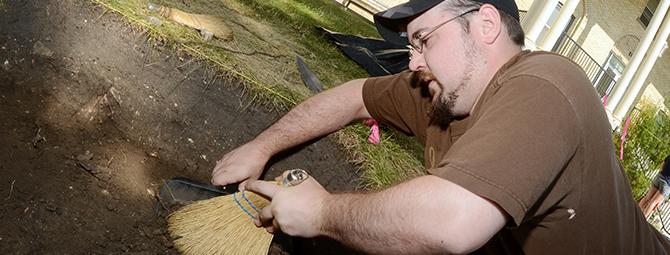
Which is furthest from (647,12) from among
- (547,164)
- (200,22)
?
(547,164)

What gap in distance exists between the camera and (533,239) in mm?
1742

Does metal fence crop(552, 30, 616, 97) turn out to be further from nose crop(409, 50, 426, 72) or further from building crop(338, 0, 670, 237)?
nose crop(409, 50, 426, 72)

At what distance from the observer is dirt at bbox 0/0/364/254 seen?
6.64 feet

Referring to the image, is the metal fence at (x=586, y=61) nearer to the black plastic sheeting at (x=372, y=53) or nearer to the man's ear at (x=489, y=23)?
the black plastic sheeting at (x=372, y=53)

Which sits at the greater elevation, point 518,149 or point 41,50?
point 518,149

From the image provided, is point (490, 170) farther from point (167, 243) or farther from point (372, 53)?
point (372, 53)

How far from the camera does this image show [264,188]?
205 cm

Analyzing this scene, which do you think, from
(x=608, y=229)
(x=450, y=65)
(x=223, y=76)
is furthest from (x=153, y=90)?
(x=608, y=229)

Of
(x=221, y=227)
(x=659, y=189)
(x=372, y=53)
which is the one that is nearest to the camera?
(x=221, y=227)

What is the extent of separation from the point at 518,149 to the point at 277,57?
2.84m

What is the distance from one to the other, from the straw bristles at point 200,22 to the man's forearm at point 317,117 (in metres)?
1.11

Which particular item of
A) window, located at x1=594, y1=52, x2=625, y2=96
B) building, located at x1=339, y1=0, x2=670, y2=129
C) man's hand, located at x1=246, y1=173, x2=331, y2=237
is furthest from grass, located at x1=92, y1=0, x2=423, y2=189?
window, located at x1=594, y1=52, x2=625, y2=96

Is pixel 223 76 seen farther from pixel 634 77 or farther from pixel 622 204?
pixel 634 77

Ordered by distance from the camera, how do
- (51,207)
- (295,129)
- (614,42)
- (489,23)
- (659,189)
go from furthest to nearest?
(614,42) < (659,189) < (295,129) < (51,207) < (489,23)
